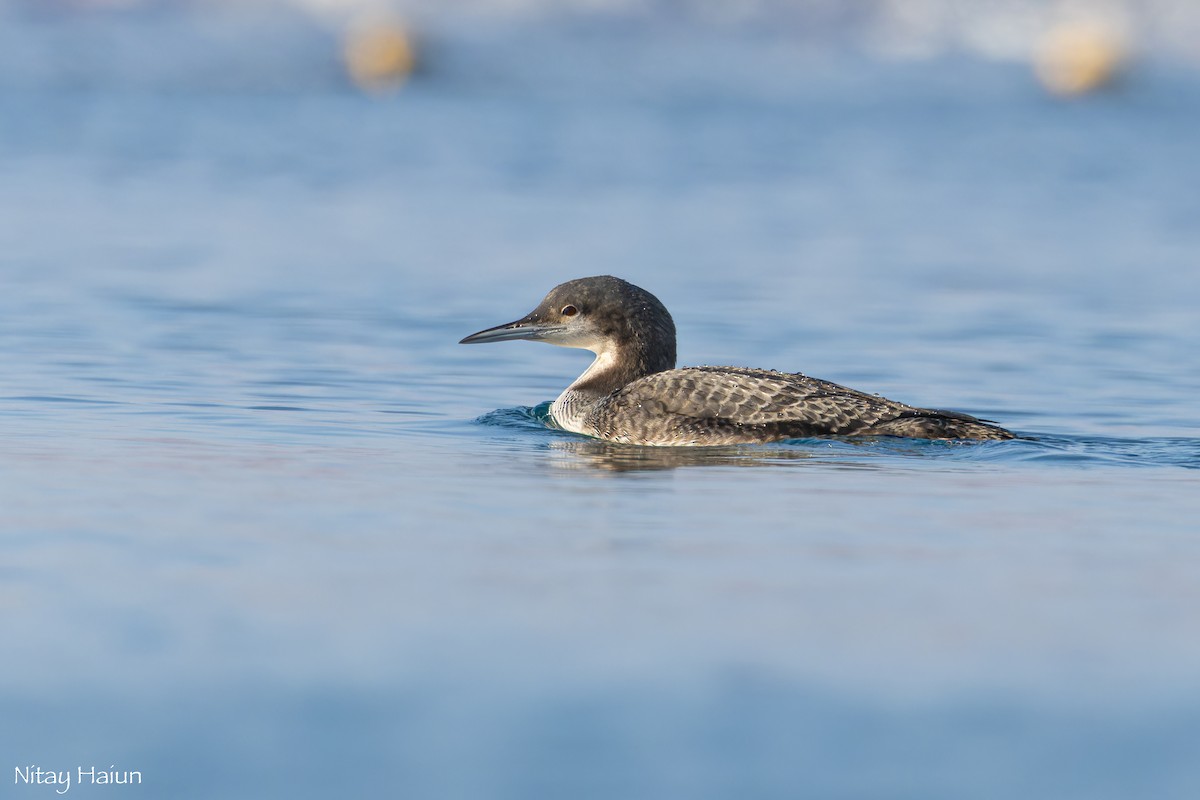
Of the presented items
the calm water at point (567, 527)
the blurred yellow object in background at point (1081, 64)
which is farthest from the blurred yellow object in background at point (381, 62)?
the calm water at point (567, 527)

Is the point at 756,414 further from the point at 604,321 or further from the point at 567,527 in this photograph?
the point at 567,527

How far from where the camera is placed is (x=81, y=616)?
225 inches

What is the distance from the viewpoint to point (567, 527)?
23.6 ft

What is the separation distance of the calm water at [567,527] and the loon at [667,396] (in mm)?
208

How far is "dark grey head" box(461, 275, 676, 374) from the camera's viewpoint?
10.8m

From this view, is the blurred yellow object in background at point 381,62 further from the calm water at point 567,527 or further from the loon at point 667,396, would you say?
the loon at point 667,396

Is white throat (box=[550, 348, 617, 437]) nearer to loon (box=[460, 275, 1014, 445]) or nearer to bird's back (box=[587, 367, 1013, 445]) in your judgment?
loon (box=[460, 275, 1014, 445])

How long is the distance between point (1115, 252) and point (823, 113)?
757 inches

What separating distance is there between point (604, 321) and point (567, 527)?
380cm

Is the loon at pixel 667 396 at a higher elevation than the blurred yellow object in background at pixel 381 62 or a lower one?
lower

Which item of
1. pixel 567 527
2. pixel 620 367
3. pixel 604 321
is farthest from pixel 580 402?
pixel 567 527

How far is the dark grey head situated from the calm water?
1.64 ft

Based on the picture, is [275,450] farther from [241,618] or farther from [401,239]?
[401,239]

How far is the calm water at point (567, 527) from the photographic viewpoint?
483cm
